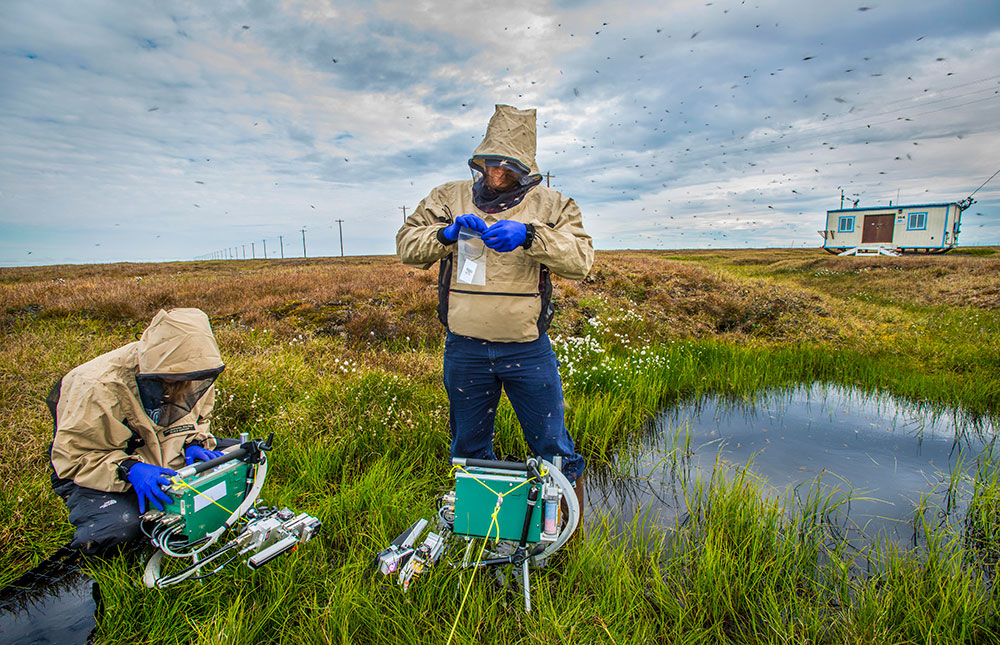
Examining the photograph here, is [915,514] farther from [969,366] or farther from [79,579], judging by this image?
[79,579]

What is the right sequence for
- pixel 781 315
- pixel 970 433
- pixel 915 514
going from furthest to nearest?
1. pixel 781 315
2. pixel 970 433
3. pixel 915 514

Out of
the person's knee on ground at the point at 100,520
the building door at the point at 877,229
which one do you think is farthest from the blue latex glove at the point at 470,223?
the building door at the point at 877,229

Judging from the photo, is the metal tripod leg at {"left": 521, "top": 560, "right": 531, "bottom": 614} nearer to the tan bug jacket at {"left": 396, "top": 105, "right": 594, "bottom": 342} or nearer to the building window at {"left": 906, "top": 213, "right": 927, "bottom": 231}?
the tan bug jacket at {"left": 396, "top": 105, "right": 594, "bottom": 342}

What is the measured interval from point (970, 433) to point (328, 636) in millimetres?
7082

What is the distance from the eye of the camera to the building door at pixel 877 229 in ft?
113

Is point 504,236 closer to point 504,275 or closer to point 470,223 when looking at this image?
point 470,223

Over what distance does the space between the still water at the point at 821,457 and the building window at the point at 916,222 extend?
37060 millimetres

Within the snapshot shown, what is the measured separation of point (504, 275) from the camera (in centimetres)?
283

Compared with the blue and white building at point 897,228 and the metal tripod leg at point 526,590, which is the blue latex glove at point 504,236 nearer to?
the metal tripod leg at point 526,590

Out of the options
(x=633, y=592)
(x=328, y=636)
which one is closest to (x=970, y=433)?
(x=633, y=592)

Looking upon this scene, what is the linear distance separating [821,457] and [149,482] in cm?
605

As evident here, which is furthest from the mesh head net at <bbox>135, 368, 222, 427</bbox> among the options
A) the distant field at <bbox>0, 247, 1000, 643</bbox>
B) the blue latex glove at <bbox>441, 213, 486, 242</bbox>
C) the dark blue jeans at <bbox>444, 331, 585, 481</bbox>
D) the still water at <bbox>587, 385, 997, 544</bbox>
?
the still water at <bbox>587, 385, 997, 544</bbox>

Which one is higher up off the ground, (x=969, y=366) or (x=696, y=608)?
(x=969, y=366)

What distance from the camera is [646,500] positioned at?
419 centimetres
